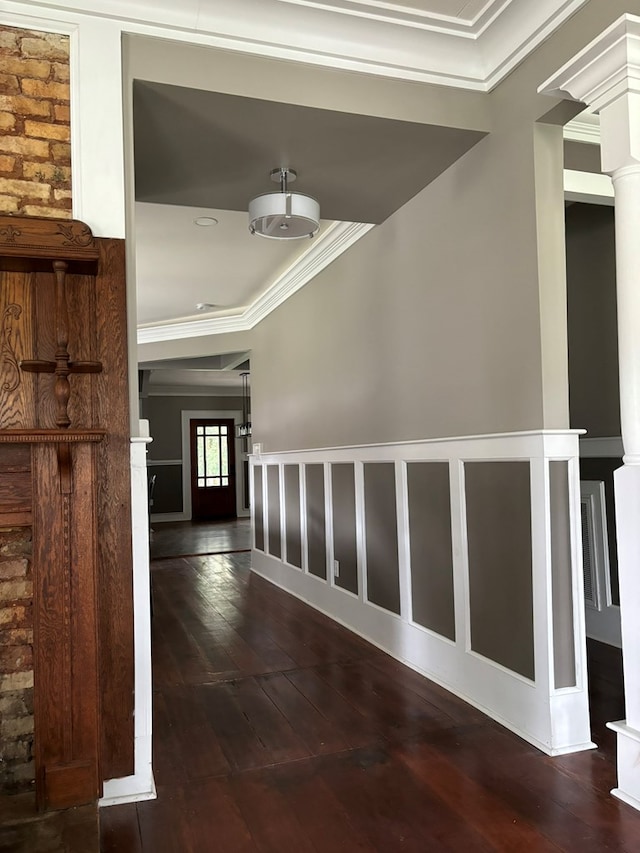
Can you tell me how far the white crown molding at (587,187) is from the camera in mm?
3076

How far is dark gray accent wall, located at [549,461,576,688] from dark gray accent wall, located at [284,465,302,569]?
307 centimetres

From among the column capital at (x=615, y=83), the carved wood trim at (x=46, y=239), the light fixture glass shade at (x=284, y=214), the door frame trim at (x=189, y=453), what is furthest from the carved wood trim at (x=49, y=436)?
the door frame trim at (x=189, y=453)

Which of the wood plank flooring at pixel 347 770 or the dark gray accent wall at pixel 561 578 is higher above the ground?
the dark gray accent wall at pixel 561 578

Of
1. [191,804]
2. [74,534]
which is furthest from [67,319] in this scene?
[191,804]

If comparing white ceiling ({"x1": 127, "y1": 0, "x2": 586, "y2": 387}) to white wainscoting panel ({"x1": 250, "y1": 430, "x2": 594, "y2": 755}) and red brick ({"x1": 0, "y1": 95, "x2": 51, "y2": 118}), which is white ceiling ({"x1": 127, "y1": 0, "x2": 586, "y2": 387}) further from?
white wainscoting panel ({"x1": 250, "y1": 430, "x2": 594, "y2": 755})

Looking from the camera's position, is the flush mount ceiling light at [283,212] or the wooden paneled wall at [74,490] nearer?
the wooden paneled wall at [74,490]

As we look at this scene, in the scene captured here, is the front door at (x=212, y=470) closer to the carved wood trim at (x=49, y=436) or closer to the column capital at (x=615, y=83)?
the carved wood trim at (x=49, y=436)

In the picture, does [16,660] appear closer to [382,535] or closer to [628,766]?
[628,766]

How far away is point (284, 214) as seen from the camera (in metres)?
3.12

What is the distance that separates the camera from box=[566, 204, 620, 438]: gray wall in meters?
3.75

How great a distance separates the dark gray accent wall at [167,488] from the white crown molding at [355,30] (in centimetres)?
1079


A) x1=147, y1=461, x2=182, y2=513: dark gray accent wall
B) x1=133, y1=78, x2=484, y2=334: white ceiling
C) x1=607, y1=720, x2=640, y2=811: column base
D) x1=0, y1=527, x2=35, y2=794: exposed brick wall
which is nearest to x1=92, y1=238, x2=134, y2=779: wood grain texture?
x1=0, y1=527, x2=35, y2=794: exposed brick wall

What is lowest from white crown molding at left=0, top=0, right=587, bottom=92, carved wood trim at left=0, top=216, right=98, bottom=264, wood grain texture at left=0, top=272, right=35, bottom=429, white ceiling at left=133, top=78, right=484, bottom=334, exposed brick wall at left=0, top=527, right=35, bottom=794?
exposed brick wall at left=0, top=527, right=35, bottom=794

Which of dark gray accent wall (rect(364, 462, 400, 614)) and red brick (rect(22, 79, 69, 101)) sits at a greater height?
red brick (rect(22, 79, 69, 101))
